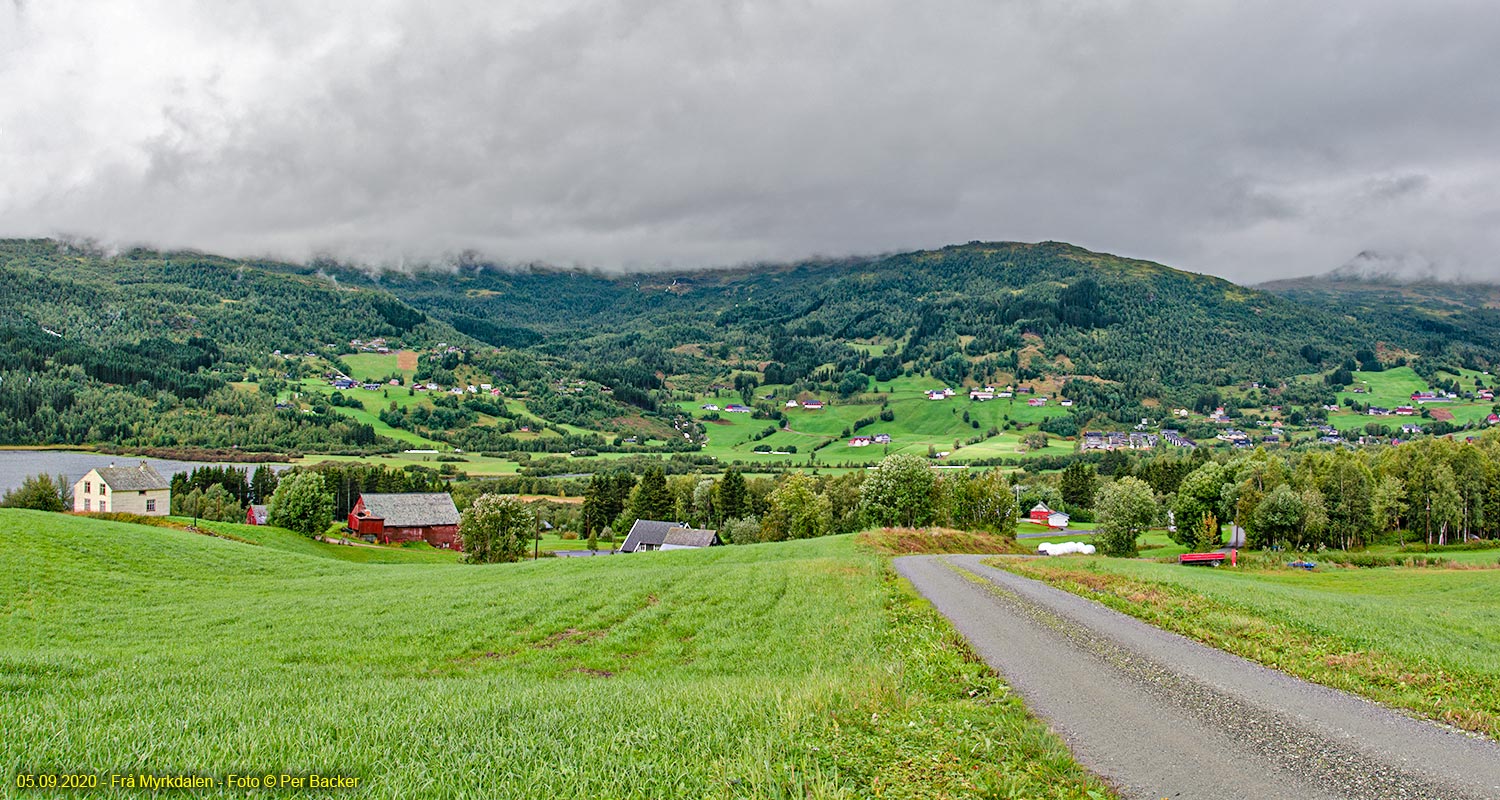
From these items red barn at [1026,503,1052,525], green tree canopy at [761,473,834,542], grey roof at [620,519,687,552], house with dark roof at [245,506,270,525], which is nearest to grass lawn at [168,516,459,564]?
grey roof at [620,519,687,552]

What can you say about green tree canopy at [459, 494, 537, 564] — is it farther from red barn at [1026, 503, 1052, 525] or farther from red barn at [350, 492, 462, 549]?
red barn at [1026, 503, 1052, 525]

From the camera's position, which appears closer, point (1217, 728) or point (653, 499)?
point (1217, 728)

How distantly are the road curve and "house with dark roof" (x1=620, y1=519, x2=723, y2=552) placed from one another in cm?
7728

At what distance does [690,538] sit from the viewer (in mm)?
93062

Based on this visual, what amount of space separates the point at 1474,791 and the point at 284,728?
12600 millimetres

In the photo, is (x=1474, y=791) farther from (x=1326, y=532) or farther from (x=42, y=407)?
(x=42, y=407)

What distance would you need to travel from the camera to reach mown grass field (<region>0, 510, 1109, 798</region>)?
714 cm

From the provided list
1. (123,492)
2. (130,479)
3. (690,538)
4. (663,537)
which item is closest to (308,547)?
(123,492)

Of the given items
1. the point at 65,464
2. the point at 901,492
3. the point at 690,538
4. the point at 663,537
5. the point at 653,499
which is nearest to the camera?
the point at 901,492

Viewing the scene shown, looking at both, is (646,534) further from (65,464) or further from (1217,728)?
(65,464)

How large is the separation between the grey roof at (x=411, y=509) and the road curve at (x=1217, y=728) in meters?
96.6

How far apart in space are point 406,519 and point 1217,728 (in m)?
103

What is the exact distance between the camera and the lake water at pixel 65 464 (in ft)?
456

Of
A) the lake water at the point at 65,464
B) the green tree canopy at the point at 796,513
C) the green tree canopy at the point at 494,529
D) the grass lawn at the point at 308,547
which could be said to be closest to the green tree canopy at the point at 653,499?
the green tree canopy at the point at 796,513
